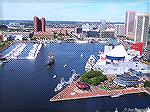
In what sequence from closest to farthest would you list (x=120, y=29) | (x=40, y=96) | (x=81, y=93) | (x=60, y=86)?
(x=40, y=96) < (x=81, y=93) < (x=60, y=86) < (x=120, y=29)

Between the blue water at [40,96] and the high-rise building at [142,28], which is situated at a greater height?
the high-rise building at [142,28]

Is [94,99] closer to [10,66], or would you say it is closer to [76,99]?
[76,99]

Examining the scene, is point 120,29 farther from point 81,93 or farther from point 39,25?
point 81,93

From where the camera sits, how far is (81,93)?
421cm

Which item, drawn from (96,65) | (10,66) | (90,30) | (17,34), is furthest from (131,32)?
(10,66)

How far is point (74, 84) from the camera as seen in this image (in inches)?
186

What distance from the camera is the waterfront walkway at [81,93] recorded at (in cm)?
401

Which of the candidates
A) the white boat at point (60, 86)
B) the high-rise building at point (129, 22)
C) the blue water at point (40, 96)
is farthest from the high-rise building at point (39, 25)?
the white boat at point (60, 86)

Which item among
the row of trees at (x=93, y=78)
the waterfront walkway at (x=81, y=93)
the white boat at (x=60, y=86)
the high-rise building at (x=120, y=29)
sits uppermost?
the high-rise building at (x=120, y=29)

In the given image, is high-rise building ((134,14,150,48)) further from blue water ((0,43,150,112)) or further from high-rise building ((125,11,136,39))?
blue water ((0,43,150,112))

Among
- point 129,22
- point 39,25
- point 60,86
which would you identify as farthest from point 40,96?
point 129,22

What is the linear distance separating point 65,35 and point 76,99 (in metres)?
9.37

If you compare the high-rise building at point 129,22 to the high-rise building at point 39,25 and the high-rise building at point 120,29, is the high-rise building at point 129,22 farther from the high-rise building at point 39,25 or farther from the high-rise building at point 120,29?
the high-rise building at point 39,25

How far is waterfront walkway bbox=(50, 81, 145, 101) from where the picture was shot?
4.01 metres
